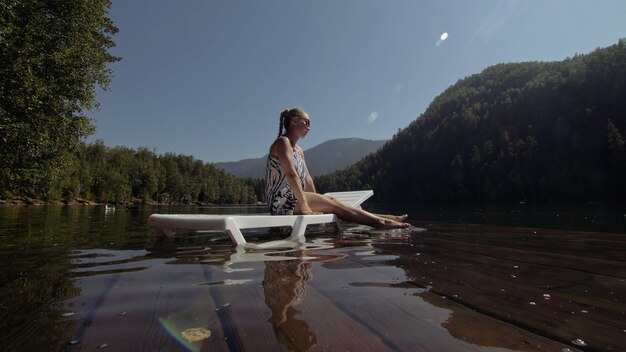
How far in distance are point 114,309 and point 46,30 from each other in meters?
15.1

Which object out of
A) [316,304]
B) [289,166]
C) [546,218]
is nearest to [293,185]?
[289,166]

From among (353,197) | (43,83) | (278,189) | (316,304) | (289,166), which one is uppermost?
(43,83)

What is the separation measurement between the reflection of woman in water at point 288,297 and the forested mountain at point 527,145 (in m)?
95.5

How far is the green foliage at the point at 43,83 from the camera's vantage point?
36.1 feet

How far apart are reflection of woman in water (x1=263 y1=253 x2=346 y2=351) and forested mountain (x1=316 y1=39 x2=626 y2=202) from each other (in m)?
95.5

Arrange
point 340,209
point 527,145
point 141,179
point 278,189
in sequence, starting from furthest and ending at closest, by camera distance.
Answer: point 141,179
point 527,145
point 340,209
point 278,189

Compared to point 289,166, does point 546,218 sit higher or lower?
lower

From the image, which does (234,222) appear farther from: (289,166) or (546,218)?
(546,218)

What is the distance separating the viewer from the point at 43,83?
12.0 meters

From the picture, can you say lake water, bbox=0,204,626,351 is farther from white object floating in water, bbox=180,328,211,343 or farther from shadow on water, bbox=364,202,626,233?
shadow on water, bbox=364,202,626,233

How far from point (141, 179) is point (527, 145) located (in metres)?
108

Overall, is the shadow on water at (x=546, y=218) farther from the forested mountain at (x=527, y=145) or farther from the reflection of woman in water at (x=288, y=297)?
the forested mountain at (x=527, y=145)

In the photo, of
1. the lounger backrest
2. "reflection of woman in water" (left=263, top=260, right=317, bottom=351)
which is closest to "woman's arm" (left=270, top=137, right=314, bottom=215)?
"reflection of woman in water" (left=263, top=260, right=317, bottom=351)

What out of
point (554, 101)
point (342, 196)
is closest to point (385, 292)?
point (342, 196)
